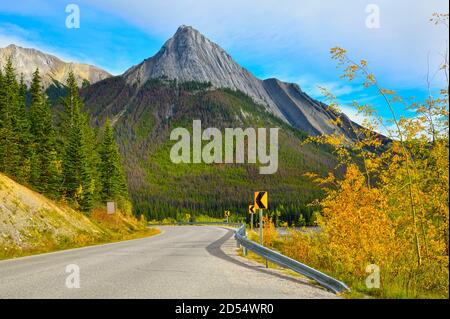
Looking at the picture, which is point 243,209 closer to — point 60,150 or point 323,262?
point 60,150

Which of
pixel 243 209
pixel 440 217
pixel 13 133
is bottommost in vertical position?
pixel 243 209

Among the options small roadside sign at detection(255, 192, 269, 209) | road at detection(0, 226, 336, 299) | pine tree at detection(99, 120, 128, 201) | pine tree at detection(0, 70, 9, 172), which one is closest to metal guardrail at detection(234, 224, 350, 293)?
road at detection(0, 226, 336, 299)

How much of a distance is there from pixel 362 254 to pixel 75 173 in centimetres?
3483

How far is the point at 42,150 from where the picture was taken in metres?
42.9

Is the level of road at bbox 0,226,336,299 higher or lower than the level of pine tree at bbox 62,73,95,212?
lower

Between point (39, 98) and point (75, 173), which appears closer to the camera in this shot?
point (75, 173)

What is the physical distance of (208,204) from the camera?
17350 centimetres

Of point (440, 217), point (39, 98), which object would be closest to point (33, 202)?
point (440, 217)

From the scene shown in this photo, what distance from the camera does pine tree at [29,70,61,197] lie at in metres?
38.1

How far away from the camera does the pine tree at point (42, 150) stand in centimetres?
3809

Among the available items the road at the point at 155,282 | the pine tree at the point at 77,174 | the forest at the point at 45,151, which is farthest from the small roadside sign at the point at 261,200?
the pine tree at the point at 77,174

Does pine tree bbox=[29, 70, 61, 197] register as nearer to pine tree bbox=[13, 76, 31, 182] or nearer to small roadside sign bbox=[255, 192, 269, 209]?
pine tree bbox=[13, 76, 31, 182]

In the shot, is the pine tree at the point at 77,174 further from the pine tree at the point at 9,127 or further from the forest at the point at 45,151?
the pine tree at the point at 9,127

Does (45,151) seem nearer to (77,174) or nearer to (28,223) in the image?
(77,174)
